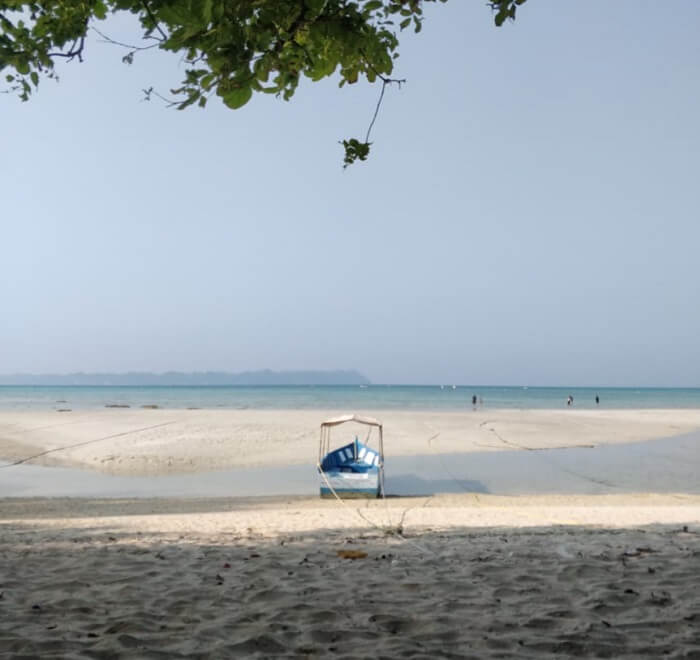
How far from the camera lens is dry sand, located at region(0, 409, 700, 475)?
20234mm

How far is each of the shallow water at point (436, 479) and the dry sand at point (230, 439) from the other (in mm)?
1464

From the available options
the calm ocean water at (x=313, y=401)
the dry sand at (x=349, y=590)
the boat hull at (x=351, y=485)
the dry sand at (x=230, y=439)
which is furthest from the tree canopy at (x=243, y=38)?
the calm ocean water at (x=313, y=401)

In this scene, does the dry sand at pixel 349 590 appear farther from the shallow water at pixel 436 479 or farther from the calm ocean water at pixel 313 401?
the calm ocean water at pixel 313 401

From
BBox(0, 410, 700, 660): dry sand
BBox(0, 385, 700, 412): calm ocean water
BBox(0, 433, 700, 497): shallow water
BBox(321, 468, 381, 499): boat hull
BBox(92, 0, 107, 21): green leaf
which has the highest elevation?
BBox(92, 0, 107, 21): green leaf

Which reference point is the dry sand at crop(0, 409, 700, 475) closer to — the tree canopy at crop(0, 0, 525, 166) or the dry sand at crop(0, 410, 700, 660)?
the dry sand at crop(0, 410, 700, 660)

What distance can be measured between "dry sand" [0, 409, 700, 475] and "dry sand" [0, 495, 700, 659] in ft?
35.9

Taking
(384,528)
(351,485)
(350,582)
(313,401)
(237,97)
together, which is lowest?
(313,401)

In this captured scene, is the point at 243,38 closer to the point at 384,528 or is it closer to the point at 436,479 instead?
the point at 384,528

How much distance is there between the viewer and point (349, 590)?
4.99 meters

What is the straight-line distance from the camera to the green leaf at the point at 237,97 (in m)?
2.48

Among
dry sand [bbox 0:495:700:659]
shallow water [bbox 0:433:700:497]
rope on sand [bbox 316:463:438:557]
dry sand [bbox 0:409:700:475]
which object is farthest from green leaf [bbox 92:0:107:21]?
dry sand [bbox 0:409:700:475]

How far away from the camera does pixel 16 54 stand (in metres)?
3.10

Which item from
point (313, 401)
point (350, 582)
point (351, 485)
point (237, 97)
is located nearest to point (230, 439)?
point (351, 485)

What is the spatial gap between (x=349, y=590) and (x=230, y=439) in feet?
68.7
